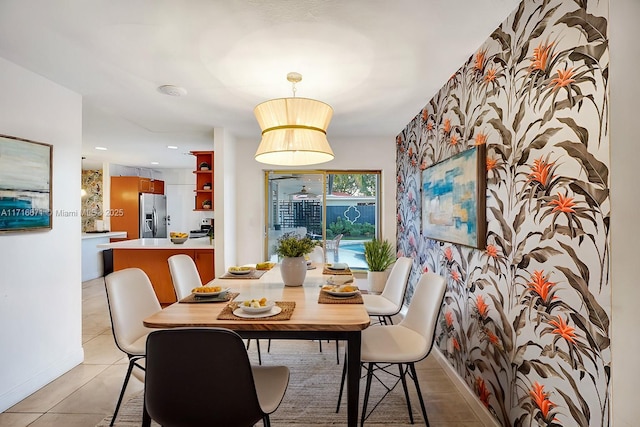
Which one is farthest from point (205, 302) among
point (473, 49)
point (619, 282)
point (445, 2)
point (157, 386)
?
point (473, 49)

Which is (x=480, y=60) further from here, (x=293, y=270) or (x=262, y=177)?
(x=262, y=177)

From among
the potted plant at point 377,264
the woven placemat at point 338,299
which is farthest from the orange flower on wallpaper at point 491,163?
the potted plant at point 377,264

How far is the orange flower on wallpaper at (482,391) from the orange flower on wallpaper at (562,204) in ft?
4.13

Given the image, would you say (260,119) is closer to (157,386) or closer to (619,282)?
(157,386)

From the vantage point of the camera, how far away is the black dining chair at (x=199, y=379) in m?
1.18

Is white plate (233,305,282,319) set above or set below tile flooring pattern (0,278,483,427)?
above

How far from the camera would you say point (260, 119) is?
2.23 metres

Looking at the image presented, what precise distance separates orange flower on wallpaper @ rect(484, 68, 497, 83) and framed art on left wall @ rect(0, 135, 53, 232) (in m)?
3.17

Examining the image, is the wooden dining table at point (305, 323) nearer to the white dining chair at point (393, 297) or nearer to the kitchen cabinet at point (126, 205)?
the white dining chair at point (393, 297)

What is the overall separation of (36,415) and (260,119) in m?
2.41

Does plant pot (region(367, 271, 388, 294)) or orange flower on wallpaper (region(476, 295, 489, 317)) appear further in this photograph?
plant pot (region(367, 271, 388, 294))

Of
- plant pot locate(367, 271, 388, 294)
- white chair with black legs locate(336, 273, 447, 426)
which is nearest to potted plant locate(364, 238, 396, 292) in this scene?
plant pot locate(367, 271, 388, 294)

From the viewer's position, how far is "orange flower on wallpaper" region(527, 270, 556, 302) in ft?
4.72

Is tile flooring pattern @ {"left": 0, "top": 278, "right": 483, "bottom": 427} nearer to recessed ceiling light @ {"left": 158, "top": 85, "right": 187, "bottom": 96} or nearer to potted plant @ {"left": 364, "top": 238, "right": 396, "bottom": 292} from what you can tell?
potted plant @ {"left": 364, "top": 238, "right": 396, "bottom": 292}
